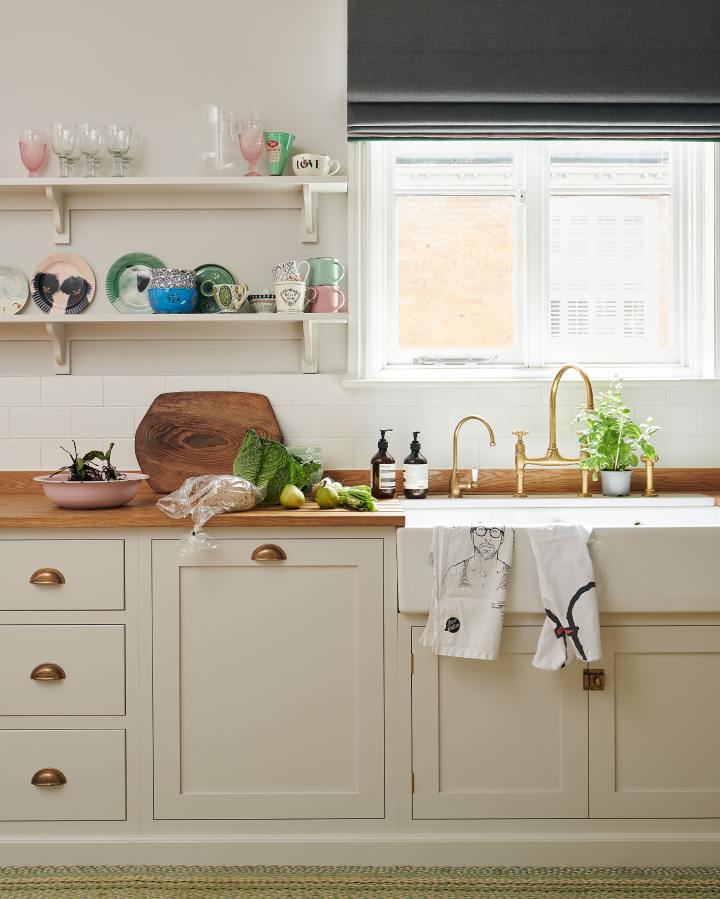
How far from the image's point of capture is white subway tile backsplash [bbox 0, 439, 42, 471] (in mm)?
2943

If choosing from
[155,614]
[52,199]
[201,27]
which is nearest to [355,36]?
[201,27]

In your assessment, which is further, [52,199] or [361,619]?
[52,199]

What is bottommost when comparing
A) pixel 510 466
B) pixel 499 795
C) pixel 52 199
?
pixel 499 795

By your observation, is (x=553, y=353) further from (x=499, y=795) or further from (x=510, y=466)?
(x=499, y=795)

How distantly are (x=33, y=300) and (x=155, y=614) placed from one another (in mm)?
1255

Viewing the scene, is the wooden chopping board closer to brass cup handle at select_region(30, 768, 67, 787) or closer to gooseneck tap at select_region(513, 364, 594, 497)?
gooseneck tap at select_region(513, 364, 594, 497)

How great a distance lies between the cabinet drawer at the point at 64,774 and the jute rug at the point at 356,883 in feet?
0.52

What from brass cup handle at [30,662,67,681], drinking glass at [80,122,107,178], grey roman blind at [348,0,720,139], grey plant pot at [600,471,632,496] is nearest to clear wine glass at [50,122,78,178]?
drinking glass at [80,122,107,178]

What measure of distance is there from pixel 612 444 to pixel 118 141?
187cm

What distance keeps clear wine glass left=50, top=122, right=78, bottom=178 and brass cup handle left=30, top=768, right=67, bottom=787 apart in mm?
1820

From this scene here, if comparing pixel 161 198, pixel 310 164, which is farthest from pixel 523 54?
pixel 161 198

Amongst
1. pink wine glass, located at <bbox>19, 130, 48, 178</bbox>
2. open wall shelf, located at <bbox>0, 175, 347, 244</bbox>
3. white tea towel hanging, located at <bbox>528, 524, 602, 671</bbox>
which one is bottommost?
white tea towel hanging, located at <bbox>528, 524, 602, 671</bbox>

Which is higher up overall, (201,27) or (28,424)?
(201,27)

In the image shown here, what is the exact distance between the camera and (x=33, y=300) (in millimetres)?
2932
